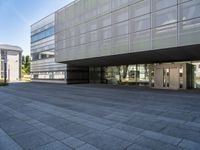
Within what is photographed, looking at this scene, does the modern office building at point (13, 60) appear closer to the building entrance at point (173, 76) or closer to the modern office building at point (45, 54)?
the modern office building at point (45, 54)

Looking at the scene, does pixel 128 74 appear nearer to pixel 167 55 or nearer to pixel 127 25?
pixel 167 55

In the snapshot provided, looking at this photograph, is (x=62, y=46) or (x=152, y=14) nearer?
(x=152, y=14)

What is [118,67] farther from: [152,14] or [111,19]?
[152,14]

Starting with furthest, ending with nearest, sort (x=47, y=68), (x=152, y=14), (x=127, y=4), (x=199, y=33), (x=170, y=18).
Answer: (x=47, y=68)
(x=127, y=4)
(x=152, y=14)
(x=170, y=18)
(x=199, y=33)

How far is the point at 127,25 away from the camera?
16359mm

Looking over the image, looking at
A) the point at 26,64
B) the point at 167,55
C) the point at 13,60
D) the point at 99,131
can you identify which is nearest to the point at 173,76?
the point at 167,55

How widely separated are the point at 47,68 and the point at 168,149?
1297 inches

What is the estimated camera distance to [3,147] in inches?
160

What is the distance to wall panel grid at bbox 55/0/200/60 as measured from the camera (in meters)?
12.6

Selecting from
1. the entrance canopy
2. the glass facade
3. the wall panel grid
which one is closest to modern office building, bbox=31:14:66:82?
the glass facade

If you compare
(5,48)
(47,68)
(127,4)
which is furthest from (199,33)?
(5,48)

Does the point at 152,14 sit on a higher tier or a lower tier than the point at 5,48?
lower

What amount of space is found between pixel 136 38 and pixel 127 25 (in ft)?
6.30

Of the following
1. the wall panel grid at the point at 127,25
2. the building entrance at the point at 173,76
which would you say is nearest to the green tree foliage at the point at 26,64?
the wall panel grid at the point at 127,25
